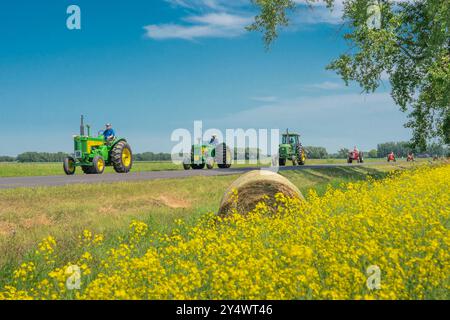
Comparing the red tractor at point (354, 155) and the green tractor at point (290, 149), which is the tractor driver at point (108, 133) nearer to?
the green tractor at point (290, 149)

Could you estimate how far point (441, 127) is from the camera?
27.9 metres

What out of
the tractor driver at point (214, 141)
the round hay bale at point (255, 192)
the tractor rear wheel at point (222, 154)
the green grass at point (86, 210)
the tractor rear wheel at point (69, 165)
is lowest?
the green grass at point (86, 210)

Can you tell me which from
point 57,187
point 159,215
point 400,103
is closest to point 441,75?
point 400,103

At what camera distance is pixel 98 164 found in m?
21.0

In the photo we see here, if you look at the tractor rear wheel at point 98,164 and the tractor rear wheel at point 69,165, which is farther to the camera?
the tractor rear wheel at point 69,165

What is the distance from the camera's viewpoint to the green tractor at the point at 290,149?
34469 mm

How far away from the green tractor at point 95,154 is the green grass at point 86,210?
14.9 ft

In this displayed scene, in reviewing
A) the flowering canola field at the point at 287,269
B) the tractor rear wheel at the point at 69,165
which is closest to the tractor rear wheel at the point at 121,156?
the tractor rear wheel at the point at 69,165

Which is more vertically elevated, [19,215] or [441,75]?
[441,75]

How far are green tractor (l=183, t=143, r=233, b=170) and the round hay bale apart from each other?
17207 mm

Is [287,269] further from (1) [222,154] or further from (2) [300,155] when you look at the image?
(2) [300,155]

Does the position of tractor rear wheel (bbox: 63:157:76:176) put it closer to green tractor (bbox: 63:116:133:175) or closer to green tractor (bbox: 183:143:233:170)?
green tractor (bbox: 63:116:133:175)
